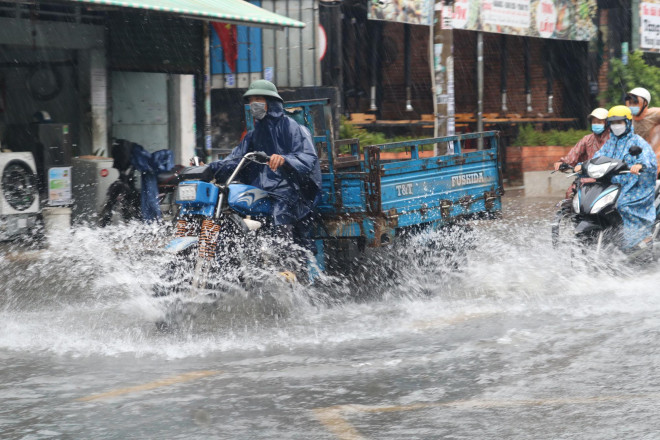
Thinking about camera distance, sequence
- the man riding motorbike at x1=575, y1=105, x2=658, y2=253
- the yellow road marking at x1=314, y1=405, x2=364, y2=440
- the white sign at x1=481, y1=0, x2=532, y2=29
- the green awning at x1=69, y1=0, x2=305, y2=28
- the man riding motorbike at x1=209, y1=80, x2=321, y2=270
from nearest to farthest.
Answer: the yellow road marking at x1=314, y1=405, x2=364, y2=440 → the man riding motorbike at x1=209, y1=80, x2=321, y2=270 → the man riding motorbike at x1=575, y1=105, x2=658, y2=253 → the green awning at x1=69, y1=0, x2=305, y2=28 → the white sign at x1=481, y1=0, x2=532, y2=29

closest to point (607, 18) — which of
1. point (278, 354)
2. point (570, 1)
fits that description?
point (570, 1)

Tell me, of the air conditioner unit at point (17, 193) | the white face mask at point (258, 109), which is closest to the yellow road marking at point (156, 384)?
the white face mask at point (258, 109)

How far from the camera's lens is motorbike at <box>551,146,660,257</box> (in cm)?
851

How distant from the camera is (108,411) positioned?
4652mm

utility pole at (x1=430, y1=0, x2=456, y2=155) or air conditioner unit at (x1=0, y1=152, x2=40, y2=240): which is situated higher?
utility pole at (x1=430, y1=0, x2=456, y2=155)

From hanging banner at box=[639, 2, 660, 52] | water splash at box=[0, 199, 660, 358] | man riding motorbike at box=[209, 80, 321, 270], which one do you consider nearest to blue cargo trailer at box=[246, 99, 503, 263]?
water splash at box=[0, 199, 660, 358]

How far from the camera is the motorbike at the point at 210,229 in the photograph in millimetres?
6316

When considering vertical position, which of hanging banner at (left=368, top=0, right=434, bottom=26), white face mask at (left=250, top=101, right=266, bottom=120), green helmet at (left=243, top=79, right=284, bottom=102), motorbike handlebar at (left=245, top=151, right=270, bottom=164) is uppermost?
hanging banner at (left=368, top=0, right=434, bottom=26)

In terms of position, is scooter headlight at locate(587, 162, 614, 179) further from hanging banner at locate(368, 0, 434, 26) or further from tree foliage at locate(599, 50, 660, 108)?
tree foliage at locate(599, 50, 660, 108)

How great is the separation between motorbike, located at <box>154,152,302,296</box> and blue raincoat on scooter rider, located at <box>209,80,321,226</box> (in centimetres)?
17

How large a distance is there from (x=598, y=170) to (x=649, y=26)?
13539 millimetres

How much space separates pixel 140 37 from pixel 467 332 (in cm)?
859

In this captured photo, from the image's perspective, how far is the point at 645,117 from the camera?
9.73 m

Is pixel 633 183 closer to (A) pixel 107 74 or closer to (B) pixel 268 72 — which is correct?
(B) pixel 268 72
